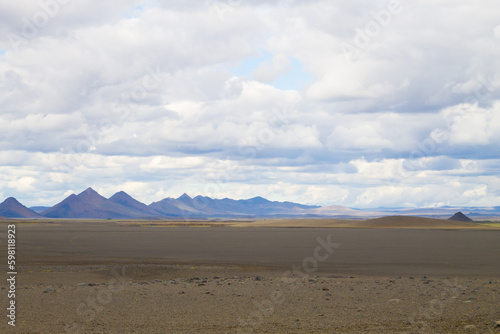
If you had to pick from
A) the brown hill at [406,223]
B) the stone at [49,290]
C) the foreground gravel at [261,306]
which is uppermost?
the brown hill at [406,223]

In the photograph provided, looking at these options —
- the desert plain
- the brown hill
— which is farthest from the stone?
the brown hill

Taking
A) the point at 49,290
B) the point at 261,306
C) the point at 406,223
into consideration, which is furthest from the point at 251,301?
the point at 406,223

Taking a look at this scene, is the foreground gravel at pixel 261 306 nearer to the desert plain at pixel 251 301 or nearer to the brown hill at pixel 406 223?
the desert plain at pixel 251 301

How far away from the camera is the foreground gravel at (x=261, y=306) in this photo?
14.0 metres

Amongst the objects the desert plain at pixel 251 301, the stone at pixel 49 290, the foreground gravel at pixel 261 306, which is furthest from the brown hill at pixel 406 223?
the stone at pixel 49 290

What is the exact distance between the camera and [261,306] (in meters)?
16.7

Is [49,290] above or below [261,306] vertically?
above

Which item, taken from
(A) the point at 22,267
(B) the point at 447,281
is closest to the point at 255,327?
(B) the point at 447,281

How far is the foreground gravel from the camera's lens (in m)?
14.0

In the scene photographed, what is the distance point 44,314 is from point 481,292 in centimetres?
1413

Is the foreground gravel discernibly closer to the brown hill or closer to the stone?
the stone

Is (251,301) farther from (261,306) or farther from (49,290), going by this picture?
(49,290)

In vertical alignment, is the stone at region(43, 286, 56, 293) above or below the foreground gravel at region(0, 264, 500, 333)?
above

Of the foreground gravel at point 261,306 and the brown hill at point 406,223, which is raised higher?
the brown hill at point 406,223
